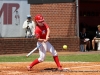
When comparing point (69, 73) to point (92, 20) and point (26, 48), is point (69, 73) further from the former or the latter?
point (92, 20)

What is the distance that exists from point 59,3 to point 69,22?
121 cm

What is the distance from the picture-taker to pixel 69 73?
36.0ft

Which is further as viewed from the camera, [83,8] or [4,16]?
[83,8]

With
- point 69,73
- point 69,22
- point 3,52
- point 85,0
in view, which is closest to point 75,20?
point 69,22

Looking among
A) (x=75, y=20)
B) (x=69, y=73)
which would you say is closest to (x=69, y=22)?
(x=75, y=20)

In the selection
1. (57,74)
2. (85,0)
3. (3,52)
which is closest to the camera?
(57,74)

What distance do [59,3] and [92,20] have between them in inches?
168

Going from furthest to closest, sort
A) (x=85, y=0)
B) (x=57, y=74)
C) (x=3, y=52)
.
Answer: (x=85, y=0)
(x=3, y=52)
(x=57, y=74)

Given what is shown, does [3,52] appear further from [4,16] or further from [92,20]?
[92,20]

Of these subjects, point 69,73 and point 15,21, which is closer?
point 69,73

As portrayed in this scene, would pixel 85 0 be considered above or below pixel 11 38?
above

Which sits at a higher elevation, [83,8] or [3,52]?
[83,8]

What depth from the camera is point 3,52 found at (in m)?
20.3

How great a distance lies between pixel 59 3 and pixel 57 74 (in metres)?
10.8
